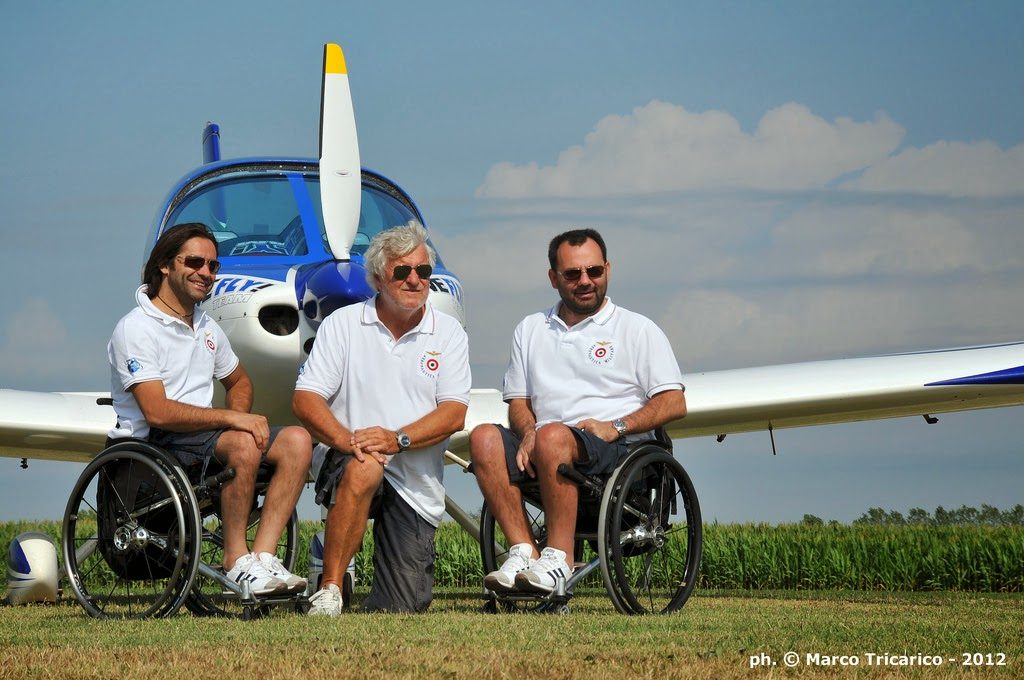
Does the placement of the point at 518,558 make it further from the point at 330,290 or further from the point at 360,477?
the point at 330,290

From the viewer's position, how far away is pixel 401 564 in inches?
205

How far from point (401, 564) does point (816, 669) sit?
2.20 m

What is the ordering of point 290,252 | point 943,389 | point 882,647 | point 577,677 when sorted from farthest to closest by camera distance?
point 943,389, point 290,252, point 882,647, point 577,677

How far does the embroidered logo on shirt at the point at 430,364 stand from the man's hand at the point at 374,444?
366mm

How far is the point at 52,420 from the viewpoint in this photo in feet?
27.6

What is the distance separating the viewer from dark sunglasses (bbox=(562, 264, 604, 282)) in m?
5.10

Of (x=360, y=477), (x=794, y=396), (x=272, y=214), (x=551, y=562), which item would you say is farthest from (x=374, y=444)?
(x=794, y=396)

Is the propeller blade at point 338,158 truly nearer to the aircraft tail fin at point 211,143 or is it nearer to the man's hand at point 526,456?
the man's hand at point 526,456

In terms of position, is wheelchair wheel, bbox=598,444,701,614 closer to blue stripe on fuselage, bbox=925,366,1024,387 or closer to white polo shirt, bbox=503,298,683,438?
white polo shirt, bbox=503,298,683,438

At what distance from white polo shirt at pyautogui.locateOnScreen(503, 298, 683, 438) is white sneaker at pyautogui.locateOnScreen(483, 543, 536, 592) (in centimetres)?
58

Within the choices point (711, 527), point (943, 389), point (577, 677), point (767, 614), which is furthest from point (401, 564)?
point (711, 527)

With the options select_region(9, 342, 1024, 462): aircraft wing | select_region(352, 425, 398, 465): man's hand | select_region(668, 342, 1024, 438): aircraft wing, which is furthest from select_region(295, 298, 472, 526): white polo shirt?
select_region(668, 342, 1024, 438): aircraft wing

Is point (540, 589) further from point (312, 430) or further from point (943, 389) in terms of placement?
point (943, 389)

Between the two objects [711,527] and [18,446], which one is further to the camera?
[711,527]
